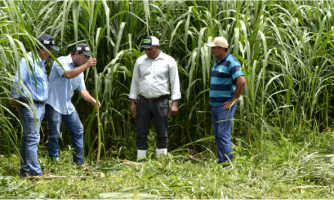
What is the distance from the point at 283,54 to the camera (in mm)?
4168

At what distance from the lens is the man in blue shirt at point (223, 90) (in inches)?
147

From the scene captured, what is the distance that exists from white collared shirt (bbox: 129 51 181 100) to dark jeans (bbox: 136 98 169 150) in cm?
8

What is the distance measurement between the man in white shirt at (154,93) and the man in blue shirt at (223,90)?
0.34 meters

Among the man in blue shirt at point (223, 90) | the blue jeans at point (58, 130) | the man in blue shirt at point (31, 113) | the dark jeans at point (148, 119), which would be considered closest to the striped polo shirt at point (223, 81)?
the man in blue shirt at point (223, 90)

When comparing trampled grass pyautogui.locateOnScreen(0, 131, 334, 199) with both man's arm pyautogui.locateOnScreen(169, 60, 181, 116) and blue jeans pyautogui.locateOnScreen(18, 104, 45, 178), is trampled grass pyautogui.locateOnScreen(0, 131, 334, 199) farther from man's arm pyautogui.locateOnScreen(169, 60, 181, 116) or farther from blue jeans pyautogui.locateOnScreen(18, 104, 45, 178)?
man's arm pyautogui.locateOnScreen(169, 60, 181, 116)

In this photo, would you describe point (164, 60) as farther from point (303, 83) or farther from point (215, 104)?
point (303, 83)

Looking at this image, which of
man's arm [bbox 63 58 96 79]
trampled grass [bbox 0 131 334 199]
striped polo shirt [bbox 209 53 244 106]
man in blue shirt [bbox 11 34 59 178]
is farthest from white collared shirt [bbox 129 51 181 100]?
man in blue shirt [bbox 11 34 59 178]

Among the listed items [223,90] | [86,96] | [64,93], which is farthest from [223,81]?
[64,93]

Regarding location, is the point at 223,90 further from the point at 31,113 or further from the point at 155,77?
the point at 31,113

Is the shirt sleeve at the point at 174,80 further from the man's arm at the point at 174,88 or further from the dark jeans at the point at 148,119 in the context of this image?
the dark jeans at the point at 148,119

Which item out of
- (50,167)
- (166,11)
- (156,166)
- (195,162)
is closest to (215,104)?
(195,162)

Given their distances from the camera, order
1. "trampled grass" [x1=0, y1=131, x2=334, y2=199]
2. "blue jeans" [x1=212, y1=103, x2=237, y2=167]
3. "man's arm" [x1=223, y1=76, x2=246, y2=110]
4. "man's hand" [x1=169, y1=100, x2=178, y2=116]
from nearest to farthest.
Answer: "trampled grass" [x1=0, y1=131, x2=334, y2=199], "man's arm" [x1=223, y1=76, x2=246, y2=110], "blue jeans" [x1=212, y1=103, x2=237, y2=167], "man's hand" [x1=169, y1=100, x2=178, y2=116]

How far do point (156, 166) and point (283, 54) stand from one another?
1659 millimetres

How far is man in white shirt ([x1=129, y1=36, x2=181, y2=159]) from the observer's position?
3.94 meters
